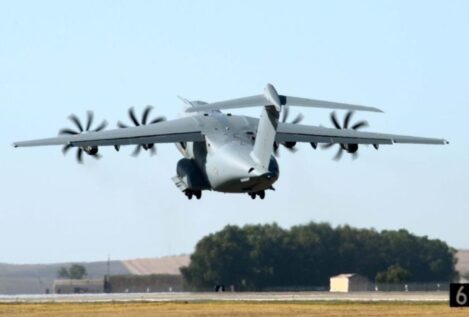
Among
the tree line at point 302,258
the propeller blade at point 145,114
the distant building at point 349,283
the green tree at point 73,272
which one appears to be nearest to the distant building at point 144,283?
the tree line at point 302,258

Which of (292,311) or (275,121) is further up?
(275,121)

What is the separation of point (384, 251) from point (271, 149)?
53.8m

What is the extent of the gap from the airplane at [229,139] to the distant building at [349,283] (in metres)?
31.6

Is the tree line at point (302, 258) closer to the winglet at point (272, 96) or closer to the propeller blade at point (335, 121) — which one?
the propeller blade at point (335, 121)

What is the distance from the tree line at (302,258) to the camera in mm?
135125

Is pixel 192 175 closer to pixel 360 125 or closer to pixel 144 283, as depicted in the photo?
pixel 360 125

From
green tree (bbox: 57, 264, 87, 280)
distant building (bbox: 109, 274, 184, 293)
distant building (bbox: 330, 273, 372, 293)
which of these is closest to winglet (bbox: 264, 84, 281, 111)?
distant building (bbox: 330, 273, 372, 293)

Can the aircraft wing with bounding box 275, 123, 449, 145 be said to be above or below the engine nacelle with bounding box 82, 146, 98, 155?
above

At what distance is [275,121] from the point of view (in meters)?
86.7

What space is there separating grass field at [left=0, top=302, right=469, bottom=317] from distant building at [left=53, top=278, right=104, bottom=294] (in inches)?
2030

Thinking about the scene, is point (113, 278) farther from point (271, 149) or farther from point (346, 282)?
point (271, 149)

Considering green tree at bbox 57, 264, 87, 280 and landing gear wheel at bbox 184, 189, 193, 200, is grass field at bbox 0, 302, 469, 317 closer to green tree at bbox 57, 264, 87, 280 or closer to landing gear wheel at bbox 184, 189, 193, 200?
landing gear wheel at bbox 184, 189, 193, 200

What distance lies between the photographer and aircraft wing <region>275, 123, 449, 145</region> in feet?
319

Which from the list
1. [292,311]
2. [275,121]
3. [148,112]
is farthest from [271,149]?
[148,112]
